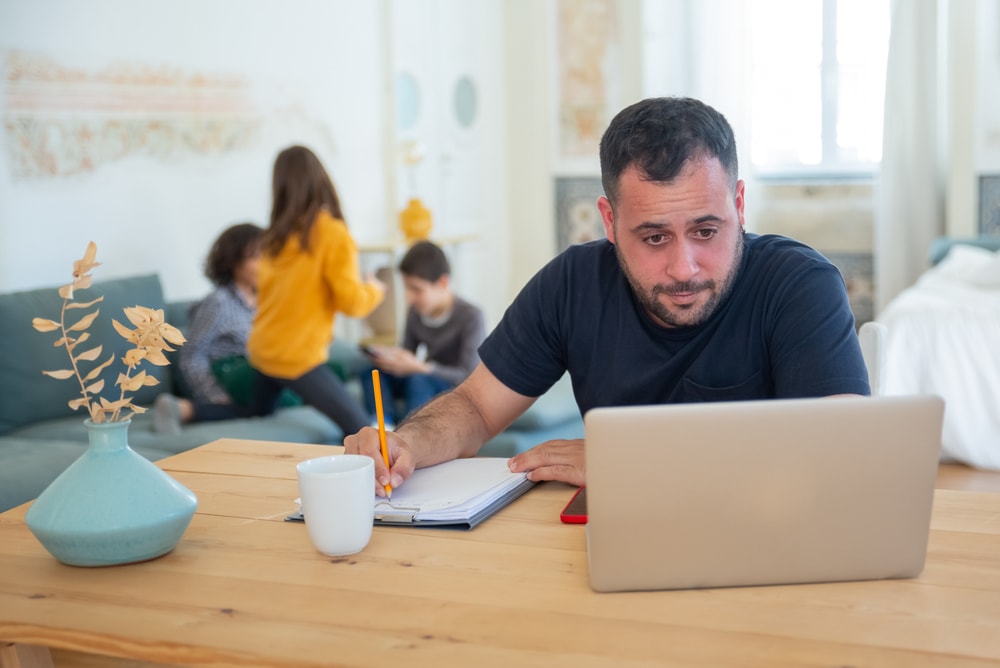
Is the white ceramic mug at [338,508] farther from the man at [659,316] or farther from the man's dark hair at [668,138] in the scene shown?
the man's dark hair at [668,138]

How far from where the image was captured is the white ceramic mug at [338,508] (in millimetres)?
1255

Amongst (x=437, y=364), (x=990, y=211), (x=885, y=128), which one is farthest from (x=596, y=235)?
(x=437, y=364)

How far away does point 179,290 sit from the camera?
4.21 m

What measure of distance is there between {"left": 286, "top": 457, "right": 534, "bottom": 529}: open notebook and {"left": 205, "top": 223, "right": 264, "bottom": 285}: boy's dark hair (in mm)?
2406

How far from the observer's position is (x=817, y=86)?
5887 millimetres

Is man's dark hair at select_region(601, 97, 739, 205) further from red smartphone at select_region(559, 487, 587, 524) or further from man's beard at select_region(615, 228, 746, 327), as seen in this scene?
red smartphone at select_region(559, 487, 587, 524)

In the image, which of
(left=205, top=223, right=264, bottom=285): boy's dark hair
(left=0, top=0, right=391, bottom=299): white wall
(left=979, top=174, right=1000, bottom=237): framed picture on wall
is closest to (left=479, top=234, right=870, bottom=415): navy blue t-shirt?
(left=205, top=223, right=264, bottom=285): boy's dark hair

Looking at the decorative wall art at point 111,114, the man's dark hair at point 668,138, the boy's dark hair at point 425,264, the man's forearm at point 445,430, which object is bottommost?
the man's forearm at point 445,430

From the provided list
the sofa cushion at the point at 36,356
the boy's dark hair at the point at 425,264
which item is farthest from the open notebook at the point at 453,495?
the boy's dark hair at the point at 425,264

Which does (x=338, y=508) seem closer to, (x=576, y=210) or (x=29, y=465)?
(x=29, y=465)

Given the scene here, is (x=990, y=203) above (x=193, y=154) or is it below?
below

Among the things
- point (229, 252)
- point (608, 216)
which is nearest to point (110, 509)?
point (608, 216)

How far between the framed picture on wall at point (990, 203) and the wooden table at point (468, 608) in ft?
14.2

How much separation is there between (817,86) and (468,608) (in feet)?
17.5
